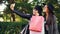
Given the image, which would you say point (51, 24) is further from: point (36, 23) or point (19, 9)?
point (19, 9)


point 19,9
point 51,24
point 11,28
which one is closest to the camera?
point 51,24

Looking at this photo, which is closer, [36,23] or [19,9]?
[36,23]

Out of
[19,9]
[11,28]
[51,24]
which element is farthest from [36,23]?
[19,9]

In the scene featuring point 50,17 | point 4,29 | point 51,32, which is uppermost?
point 50,17

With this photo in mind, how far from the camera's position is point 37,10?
396 cm

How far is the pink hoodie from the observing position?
374 centimetres

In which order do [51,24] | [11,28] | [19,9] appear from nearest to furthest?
1. [51,24]
2. [11,28]
3. [19,9]

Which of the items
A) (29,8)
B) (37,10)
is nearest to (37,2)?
(29,8)

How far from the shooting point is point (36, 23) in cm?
375

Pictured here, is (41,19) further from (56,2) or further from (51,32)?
(56,2)

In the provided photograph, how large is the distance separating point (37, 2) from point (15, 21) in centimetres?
137

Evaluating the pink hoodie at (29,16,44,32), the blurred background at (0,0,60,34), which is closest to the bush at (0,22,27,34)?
the blurred background at (0,0,60,34)

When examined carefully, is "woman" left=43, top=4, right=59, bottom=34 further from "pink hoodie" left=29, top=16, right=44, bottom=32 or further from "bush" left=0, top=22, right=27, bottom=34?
"bush" left=0, top=22, right=27, bottom=34

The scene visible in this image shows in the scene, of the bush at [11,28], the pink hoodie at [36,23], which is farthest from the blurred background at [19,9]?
the pink hoodie at [36,23]
